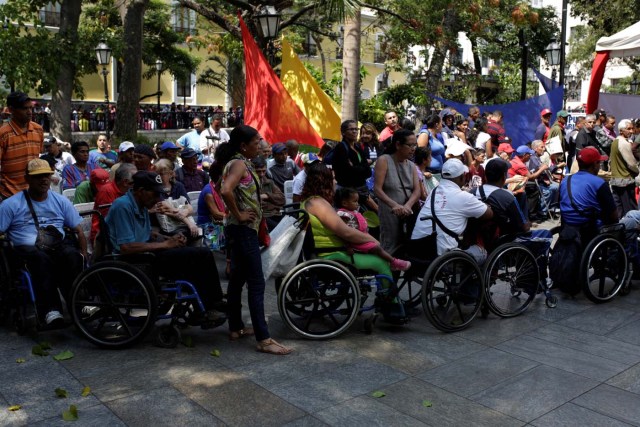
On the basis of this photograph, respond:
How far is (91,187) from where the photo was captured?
7.67 m

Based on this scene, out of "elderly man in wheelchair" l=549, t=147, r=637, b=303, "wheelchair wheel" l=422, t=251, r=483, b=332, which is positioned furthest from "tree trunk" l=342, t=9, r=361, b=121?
"wheelchair wheel" l=422, t=251, r=483, b=332

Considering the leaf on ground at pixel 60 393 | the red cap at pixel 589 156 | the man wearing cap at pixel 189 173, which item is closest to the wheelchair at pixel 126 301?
the leaf on ground at pixel 60 393

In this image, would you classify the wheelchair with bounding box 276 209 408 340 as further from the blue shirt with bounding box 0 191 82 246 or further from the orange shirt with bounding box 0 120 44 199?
the orange shirt with bounding box 0 120 44 199

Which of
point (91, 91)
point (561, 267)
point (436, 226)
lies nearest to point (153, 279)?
point (436, 226)

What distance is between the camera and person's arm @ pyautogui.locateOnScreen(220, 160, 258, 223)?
539cm

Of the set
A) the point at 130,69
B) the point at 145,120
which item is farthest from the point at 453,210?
the point at 145,120

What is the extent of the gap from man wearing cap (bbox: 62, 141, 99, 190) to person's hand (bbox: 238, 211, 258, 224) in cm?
421

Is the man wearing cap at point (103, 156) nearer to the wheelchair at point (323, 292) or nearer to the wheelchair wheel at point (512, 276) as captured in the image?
the wheelchair at point (323, 292)

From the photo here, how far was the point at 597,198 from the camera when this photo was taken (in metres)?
7.20

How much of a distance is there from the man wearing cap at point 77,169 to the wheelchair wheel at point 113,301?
3.78 metres

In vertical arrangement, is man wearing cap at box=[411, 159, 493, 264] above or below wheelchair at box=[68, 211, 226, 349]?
above

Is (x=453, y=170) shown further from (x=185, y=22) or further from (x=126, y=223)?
(x=185, y=22)

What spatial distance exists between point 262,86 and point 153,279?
5.39 m

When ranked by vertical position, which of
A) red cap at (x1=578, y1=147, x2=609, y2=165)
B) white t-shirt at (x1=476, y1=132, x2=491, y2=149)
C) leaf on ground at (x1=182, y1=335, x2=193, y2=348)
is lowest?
leaf on ground at (x1=182, y1=335, x2=193, y2=348)
